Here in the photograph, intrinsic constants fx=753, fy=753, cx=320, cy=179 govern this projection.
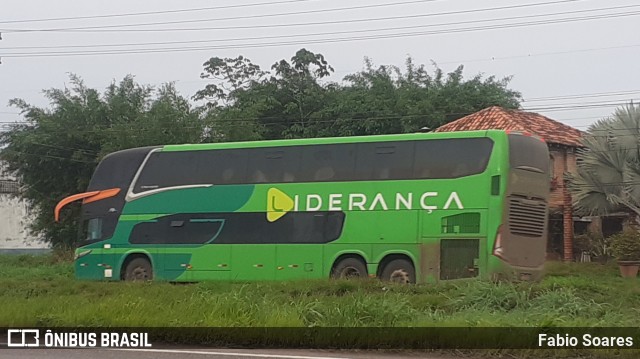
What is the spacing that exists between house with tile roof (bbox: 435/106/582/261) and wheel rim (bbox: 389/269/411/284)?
Answer: 42.1ft

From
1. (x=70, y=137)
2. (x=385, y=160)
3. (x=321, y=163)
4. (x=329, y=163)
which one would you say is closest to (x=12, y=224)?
(x=70, y=137)

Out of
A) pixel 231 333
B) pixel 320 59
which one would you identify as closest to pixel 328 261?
pixel 231 333

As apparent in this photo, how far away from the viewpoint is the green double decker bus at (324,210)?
15211 millimetres

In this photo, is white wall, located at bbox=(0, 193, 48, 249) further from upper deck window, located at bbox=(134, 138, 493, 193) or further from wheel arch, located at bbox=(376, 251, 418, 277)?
wheel arch, located at bbox=(376, 251, 418, 277)

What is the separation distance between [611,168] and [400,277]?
10.3 metres

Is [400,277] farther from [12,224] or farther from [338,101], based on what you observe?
[12,224]

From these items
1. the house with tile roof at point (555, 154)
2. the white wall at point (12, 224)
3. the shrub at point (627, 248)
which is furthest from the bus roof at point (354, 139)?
the white wall at point (12, 224)

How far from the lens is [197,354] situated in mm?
7996

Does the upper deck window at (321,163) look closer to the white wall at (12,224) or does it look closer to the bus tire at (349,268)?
the bus tire at (349,268)

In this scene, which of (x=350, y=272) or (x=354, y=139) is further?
(x=354, y=139)

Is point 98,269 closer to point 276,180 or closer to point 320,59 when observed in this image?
point 276,180

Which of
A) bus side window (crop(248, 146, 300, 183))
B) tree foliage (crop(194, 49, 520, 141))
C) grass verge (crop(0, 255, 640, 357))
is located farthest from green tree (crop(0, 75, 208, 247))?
grass verge (crop(0, 255, 640, 357))

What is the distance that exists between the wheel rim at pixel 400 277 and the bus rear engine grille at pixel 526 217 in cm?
235

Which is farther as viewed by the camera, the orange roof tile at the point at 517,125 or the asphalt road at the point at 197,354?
the orange roof tile at the point at 517,125
